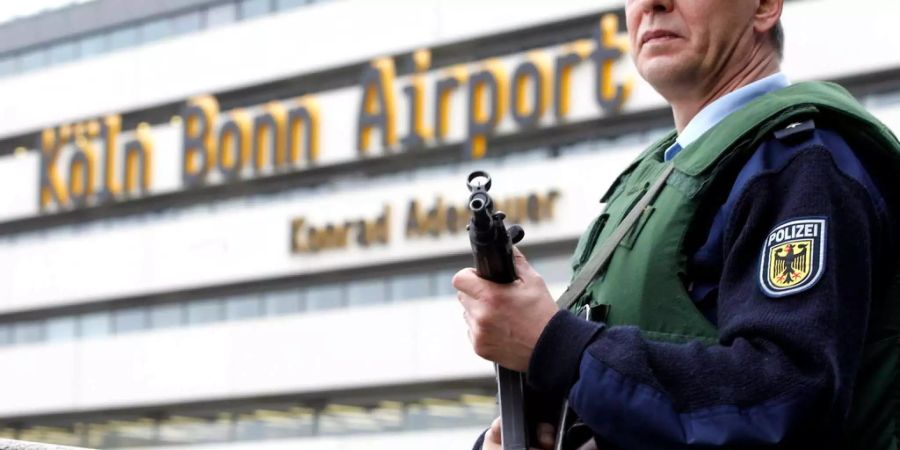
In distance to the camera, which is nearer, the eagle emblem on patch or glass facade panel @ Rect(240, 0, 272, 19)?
the eagle emblem on patch

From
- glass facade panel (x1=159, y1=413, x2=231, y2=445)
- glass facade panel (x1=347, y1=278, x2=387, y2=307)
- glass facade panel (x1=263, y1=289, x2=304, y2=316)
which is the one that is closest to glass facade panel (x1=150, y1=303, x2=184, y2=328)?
glass facade panel (x1=159, y1=413, x2=231, y2=445)

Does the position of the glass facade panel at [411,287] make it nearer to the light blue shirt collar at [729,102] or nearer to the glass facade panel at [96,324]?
the glass facade panel at [96,324]

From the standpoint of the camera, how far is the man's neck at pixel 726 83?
7.94ft

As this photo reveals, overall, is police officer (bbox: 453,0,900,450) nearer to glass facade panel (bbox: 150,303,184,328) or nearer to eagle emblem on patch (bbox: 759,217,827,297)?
eagle emblem on patch (bbox: 759,217,827,297)

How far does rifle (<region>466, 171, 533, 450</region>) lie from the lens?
201 centimetres

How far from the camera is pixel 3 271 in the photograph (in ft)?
120

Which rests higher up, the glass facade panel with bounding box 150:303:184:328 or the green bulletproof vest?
the glass facade panel with bounding box 150:303:184:328

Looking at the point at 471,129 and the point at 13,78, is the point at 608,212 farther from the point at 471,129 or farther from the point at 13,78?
the point at 13,78

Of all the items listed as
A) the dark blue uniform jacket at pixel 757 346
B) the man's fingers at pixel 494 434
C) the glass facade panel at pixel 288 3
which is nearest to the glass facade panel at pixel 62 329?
the glass facade panel at pixel 288 3

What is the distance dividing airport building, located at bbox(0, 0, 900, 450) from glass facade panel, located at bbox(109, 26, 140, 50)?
0.07 metres

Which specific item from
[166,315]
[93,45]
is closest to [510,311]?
[166,315]

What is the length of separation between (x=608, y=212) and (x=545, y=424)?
441 millimetres

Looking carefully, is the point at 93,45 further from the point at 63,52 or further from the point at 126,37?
the point at 126,37

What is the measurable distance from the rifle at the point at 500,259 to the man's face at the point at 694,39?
0.43 meters
